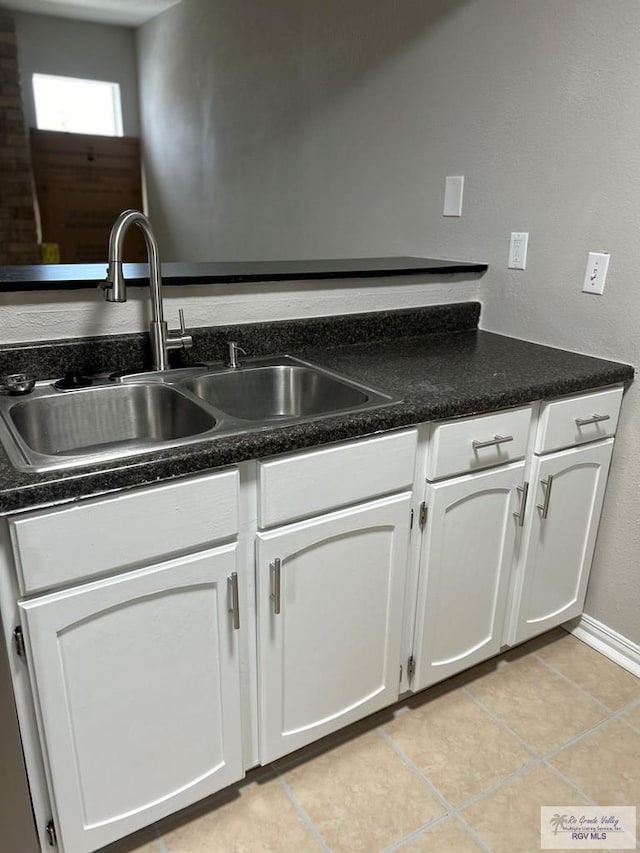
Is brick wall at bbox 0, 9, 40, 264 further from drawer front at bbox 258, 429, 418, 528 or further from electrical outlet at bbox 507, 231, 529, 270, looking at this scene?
drawer front at bbox 258, 429, 418, 528

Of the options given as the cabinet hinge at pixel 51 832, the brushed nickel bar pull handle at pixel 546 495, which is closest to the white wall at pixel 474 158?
the brushed nickel bar pull handle at pixel 546 495

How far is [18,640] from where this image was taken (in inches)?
41.8

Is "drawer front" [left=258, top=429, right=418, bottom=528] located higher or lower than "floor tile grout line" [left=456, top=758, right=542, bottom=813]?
higher

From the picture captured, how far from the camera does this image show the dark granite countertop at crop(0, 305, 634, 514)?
102 cm

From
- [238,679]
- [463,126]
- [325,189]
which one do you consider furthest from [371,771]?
[325,189]

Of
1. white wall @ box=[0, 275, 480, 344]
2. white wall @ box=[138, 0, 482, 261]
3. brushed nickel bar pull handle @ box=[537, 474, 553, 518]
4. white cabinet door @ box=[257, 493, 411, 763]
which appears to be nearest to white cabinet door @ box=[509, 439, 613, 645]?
brushed nickel bar pull handle @ box=[537, 474, 553, 518]

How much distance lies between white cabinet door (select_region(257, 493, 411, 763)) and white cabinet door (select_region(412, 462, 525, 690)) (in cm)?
9

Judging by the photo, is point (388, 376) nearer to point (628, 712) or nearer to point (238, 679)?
point (238, 679)

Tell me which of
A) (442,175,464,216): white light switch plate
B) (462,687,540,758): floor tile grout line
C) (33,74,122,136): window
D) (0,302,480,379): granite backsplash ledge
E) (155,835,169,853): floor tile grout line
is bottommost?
(462,687,540,758): floor tile grout line

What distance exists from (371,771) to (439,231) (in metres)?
1.67

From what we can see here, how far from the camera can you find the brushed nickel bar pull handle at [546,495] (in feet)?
5.51

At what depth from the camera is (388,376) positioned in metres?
1.60

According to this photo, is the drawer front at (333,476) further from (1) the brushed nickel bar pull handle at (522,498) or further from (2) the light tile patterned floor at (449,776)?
(2) the light tile patterned floor at (449,776)

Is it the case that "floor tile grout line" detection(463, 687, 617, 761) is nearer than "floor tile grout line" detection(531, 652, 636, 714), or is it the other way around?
"floor tile grout line" detection(463, 687, 617, 761)
